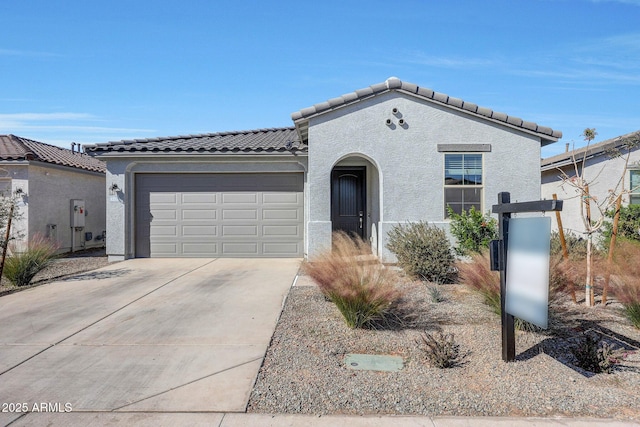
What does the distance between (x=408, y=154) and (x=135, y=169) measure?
8043 millimetres

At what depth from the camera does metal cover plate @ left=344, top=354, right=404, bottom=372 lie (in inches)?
164

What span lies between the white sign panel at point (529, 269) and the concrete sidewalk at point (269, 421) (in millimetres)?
896

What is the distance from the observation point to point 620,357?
4.41 m

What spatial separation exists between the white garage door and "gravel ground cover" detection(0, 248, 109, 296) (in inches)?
57.0

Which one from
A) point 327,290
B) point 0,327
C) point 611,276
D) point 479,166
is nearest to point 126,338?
point 0,327

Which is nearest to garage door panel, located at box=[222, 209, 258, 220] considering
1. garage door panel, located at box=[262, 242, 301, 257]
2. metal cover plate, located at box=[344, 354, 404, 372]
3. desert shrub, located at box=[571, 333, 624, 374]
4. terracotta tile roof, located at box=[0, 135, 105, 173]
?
garage door panel, located at box=[262, 242, 301, 257]

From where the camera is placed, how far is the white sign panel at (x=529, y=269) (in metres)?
3.73

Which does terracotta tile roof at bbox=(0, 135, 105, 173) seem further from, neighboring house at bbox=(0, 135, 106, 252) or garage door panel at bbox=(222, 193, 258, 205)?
garage door panel at bbox=(222, 193, 258, 205)

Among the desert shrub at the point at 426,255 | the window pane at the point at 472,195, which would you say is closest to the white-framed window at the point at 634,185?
the window pane at the point at 472,195

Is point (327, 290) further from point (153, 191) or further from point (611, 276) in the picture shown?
point (153, 191)

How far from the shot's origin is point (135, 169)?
11.9 m

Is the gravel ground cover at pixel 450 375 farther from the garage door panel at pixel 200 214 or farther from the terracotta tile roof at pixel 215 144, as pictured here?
the garage door panel at pixel 200 214

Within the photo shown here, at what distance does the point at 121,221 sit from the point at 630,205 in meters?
14.7

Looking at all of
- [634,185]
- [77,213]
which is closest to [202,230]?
[77,213]
